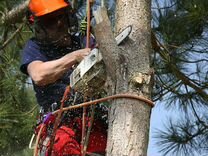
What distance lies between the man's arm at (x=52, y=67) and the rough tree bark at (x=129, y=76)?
0.66 ft

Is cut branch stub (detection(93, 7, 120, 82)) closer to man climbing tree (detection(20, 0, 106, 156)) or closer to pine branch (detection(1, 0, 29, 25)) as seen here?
man climbing tree (detection(20, 0, 106, 156))

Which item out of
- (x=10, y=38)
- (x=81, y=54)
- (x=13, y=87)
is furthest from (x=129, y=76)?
(x=13, y=87)

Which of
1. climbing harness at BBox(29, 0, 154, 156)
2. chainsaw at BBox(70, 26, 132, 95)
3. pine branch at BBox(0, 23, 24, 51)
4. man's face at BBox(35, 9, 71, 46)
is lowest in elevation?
climbing harness at BBox(29, 0, 154, 156)

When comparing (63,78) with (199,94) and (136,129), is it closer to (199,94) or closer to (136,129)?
(136,129)

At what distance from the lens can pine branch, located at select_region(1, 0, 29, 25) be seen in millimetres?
3885

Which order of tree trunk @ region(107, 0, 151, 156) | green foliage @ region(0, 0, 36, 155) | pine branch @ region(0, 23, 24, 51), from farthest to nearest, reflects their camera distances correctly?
green foliage @ region(0, 0, 36, 155) < pine branch @ region(0, 23, 24, 51) < tree trunk @ region(107, 0, 151, 156)

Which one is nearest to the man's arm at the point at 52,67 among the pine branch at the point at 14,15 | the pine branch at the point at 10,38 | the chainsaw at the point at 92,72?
the chainsaw at the point at 92,72

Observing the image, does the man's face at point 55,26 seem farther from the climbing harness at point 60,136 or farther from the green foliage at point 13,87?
the green foliage at point 13,87

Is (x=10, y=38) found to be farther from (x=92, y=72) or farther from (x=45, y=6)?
(x=92, y=72)

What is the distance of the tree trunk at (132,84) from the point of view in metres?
1.95

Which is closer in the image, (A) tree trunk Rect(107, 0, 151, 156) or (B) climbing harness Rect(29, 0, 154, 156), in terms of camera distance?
(A) tree trunk Rect(107, 0, 151, 156)

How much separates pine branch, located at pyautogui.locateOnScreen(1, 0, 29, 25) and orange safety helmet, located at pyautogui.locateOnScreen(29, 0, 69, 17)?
1.28 metres

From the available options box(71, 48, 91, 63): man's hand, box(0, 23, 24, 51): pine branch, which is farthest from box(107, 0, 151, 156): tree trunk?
box(0, 23, 24, 51): pine branch

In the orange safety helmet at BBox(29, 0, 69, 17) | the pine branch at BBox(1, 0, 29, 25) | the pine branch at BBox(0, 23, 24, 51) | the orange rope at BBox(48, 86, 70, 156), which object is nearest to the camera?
the orange rope at BBox(48, 86, 70, 156)
